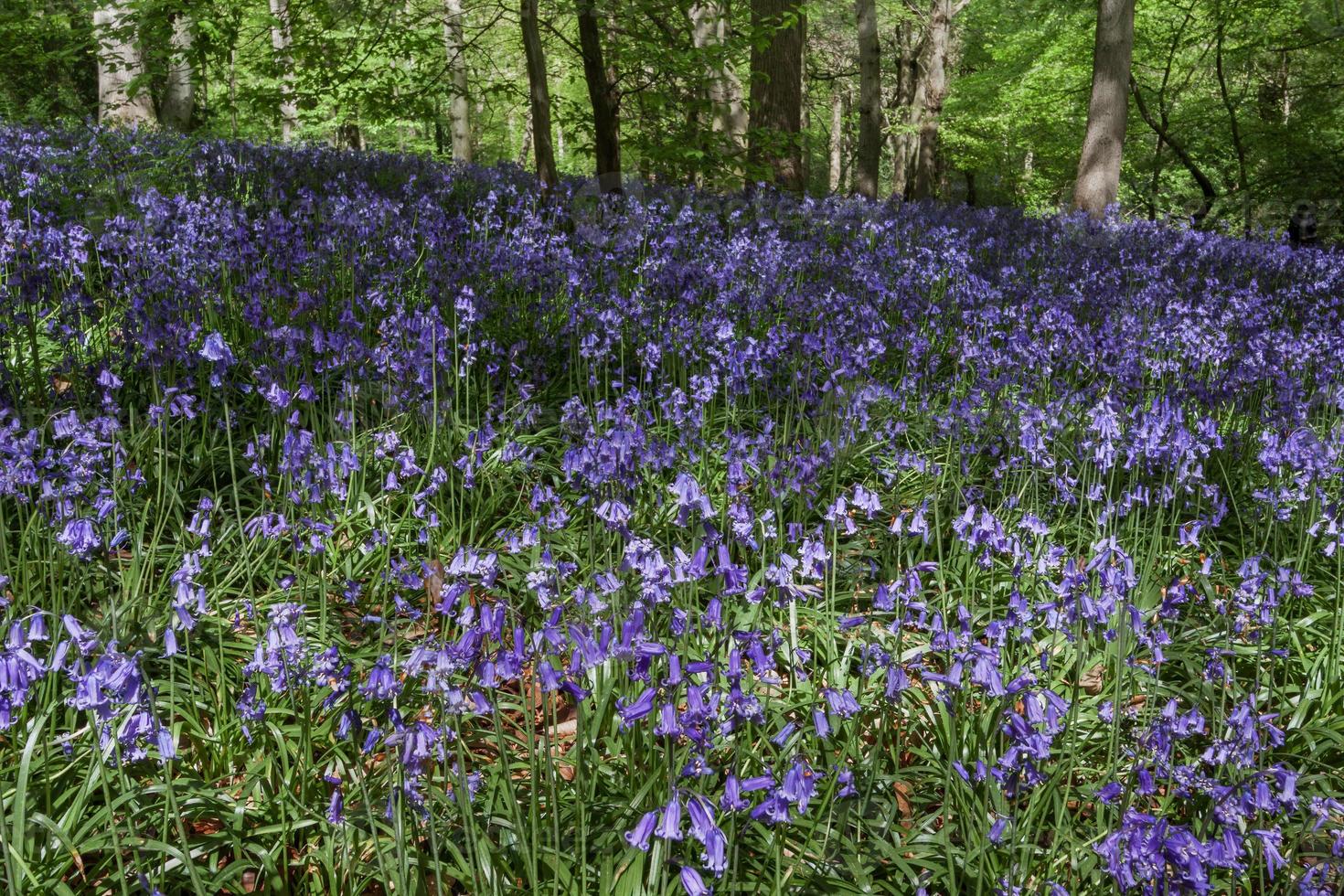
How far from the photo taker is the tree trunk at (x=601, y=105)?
7797 mm

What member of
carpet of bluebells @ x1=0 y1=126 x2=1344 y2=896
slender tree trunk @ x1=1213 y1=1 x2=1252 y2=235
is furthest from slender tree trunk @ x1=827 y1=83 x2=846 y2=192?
carpet of bluebells @ x1=0 y1=126 x2=1344 y2=896

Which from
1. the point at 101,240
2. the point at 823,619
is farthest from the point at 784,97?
the point at 823,619

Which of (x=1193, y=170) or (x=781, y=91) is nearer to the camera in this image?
(x=781, y=91)

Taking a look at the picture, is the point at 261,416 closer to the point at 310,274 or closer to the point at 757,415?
the point at 310,274

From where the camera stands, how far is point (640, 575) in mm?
2090

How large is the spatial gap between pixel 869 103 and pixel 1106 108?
14.4 ft

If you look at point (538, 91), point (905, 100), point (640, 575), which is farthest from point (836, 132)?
point (640, 575)

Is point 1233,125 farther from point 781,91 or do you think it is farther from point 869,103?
point 781,91

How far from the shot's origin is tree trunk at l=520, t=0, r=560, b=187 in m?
7.26

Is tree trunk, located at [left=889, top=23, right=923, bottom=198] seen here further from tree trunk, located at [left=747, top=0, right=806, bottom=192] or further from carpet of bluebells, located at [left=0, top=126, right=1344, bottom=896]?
carpet of bluebells, located at [left=0, top=126, right=1344, bottom=896]

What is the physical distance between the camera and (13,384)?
363cm

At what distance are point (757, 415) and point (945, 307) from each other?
1704mm

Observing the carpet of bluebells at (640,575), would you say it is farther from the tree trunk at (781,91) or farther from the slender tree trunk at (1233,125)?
the slender tree trunk at (1233,125)

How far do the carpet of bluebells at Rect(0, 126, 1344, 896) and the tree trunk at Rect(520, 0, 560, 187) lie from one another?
1.54 meters
